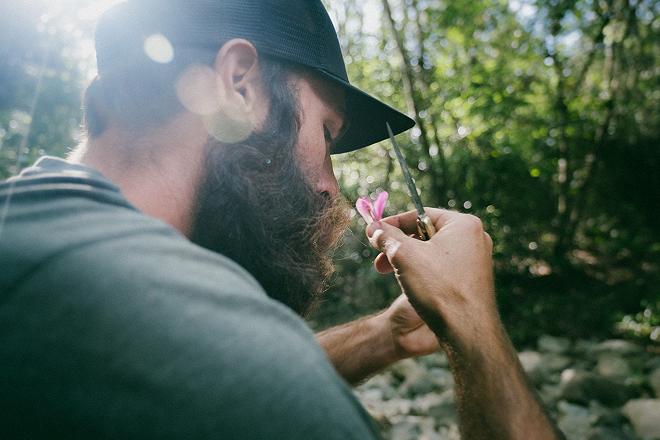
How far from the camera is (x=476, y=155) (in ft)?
27.7

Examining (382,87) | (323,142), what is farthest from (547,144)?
(323,142)

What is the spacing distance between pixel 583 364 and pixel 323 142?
5.89 meters

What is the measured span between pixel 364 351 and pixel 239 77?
1377 mm

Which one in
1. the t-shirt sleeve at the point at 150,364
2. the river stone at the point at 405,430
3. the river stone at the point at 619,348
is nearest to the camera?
the t-shirt sleeve at the point at 150,364

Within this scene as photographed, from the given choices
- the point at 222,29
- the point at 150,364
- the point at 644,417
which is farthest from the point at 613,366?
the point at 150,364

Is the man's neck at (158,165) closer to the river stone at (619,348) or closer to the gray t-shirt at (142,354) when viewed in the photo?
the gray t-shirt at (142,354)

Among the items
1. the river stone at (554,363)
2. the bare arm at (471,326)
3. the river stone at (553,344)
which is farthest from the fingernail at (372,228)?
the river stone at (553,344)

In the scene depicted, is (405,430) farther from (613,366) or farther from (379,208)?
(379,208)

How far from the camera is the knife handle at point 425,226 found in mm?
1537

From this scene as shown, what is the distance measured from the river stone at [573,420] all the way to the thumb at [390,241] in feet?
12.2

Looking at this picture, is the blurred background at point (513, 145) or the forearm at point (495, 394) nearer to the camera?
the forearm at point (495, 394)

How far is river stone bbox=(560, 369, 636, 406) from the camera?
15.3 ft

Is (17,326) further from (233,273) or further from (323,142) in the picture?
(323,142)

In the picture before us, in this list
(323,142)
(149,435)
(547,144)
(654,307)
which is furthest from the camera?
(547,144)
